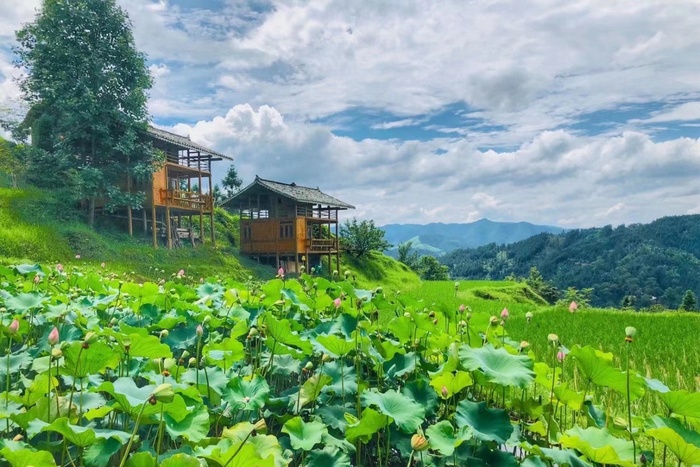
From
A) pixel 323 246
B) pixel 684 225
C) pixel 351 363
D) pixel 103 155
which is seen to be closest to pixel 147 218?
pixel 103 155

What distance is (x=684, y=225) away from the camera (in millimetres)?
104250

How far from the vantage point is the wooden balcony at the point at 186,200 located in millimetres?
22375

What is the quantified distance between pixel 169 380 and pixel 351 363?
1.24 meters

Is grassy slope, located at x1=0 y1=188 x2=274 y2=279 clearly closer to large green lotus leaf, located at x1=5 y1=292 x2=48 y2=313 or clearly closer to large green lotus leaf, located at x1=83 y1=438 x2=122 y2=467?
large green lotus leaf, located at x1=5 y1=292 x2=48 y2=313

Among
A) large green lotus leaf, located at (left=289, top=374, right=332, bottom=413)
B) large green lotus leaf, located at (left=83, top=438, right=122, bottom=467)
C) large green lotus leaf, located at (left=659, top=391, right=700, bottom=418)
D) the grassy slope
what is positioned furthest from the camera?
the grassy slope

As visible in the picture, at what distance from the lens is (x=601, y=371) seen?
2.14m

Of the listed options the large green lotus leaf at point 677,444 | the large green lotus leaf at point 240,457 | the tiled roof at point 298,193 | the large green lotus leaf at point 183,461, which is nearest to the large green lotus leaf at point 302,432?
the large green lotus leaf at point 240,457

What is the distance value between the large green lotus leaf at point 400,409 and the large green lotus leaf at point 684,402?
3.09 ft

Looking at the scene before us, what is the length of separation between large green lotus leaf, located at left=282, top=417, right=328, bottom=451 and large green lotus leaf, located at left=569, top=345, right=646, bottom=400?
112 cm

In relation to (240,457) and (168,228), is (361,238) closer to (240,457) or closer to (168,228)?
(168,228)

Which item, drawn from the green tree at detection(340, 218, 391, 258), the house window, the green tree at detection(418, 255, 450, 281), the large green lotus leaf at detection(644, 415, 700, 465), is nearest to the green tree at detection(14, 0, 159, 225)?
the house window

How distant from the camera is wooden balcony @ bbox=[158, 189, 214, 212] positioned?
2238cm

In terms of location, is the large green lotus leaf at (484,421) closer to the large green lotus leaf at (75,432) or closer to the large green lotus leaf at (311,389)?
the large green lotus leaf at (311,389)

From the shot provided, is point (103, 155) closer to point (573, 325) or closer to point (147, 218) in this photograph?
point (147, 218)
